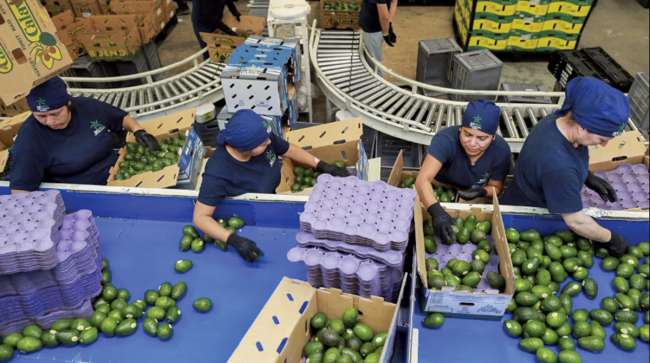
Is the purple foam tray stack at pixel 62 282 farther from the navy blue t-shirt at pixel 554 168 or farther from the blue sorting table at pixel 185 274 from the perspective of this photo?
the navy blue t-shirt at pixel 554 168

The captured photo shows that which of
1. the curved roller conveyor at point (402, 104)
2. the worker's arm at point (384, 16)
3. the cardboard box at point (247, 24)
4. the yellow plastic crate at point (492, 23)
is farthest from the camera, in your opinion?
the yellow plastic crate at point (492, 23)

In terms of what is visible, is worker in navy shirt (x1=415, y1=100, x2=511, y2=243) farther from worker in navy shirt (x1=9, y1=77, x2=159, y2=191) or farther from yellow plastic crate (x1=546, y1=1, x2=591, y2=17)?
yellow plastic crate (x1=546, y1=1, x2=591, y2=17)

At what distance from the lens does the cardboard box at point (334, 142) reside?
14.8 feet

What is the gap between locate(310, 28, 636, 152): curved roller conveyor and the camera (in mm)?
5695

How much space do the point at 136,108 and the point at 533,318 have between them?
551 cm

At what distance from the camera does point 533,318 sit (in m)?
2.70

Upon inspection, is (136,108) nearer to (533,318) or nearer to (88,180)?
(88,180)

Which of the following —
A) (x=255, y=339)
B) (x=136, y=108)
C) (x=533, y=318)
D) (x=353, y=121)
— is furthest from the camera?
(x=136, y=108)

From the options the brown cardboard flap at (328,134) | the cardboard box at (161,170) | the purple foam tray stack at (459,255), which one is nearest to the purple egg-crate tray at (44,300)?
the cardboard box at (161,170)

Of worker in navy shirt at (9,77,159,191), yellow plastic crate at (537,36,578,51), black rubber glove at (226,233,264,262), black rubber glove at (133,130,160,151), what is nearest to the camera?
black rubber glove at (226,233,264,262)

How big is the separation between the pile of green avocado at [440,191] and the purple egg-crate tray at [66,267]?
253cm

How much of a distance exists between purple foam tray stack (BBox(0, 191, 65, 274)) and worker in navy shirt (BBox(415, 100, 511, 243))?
242 centimetres

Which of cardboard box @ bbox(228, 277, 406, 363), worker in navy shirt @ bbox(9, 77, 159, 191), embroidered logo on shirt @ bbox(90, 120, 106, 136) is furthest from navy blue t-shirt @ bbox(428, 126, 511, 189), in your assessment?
embroidered logo on shirt @ bbox(90, 120, 106, 136)

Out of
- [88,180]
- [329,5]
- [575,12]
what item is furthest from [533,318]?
[575,12]
